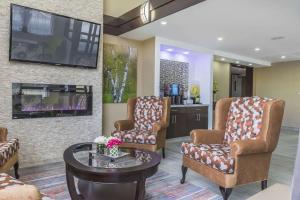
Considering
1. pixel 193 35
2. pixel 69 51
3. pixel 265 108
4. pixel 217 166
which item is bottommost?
pixel 217 166

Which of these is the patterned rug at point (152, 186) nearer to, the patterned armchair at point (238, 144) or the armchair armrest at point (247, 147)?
the patterned armchair at point (238, 144)

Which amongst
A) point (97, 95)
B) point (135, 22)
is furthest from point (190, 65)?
point (97, 95)

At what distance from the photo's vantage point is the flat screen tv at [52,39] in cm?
317

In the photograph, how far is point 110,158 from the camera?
2199mm

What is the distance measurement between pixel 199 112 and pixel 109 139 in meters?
3.81

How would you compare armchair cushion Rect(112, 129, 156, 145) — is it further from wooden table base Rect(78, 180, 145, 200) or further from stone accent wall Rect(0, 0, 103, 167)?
wooden table base Rect(78, 180, 145, 200)

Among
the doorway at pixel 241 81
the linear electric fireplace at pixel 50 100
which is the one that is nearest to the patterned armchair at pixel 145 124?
the linear electric fireplace at pixel 50 100

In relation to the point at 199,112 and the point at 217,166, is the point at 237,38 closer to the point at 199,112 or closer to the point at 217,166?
the point at 199,112

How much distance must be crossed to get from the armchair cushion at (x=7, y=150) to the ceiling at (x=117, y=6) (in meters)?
2.98

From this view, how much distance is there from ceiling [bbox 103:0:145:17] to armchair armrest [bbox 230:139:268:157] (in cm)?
342

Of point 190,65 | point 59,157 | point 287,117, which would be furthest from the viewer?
point 287,117

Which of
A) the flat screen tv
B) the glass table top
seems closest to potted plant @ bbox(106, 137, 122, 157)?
the glass table top

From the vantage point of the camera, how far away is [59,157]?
11.9ft

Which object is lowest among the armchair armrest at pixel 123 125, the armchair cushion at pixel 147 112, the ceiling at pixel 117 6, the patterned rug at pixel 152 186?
the patterned rug at pixel 152 186
